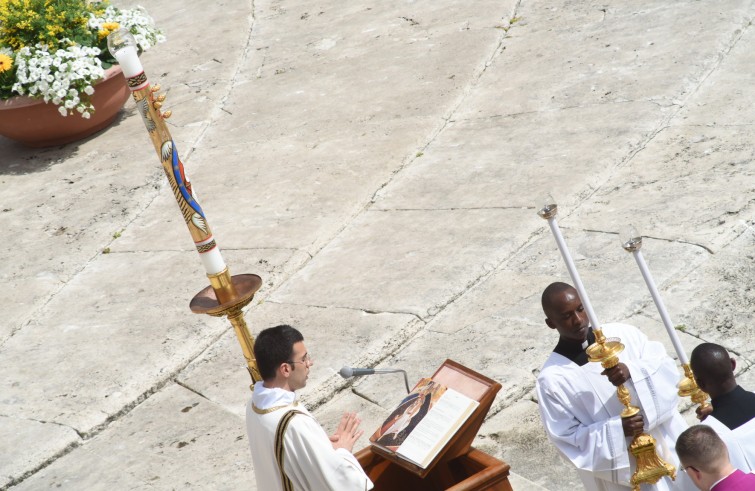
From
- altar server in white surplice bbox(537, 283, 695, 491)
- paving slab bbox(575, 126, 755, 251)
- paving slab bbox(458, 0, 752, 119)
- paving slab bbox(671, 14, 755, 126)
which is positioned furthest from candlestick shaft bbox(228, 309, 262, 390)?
paving slab bbox(458, 0, 752, 119)

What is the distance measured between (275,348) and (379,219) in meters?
4.36

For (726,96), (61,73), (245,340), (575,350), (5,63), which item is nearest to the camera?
(575,350)

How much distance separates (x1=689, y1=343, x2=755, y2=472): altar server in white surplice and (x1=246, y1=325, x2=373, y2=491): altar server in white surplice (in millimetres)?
1329

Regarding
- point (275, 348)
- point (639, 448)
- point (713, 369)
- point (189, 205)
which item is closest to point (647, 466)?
point (639, 448)

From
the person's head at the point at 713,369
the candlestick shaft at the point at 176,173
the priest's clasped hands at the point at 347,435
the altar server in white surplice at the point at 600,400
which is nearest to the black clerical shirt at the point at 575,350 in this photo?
the altar server in white surplice at the point at 600,400

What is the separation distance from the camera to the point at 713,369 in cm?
379

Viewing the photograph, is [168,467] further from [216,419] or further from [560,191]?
[560,191]

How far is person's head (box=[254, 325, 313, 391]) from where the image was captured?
154 inches

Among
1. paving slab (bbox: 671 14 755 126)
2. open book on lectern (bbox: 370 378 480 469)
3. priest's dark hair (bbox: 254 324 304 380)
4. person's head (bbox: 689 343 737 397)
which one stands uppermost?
priest's dark hair (bbox: 254 324 304 380)

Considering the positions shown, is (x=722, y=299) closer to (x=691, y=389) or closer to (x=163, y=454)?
(x=691, y=389)

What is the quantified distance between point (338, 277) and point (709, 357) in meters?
4.03

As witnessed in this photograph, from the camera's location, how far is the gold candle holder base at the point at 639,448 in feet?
12.3

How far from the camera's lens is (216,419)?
620 centimetres

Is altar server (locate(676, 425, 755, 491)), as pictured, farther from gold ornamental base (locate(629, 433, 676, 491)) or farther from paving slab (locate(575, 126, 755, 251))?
paving slab (locate(575, 126, 755, 251))
